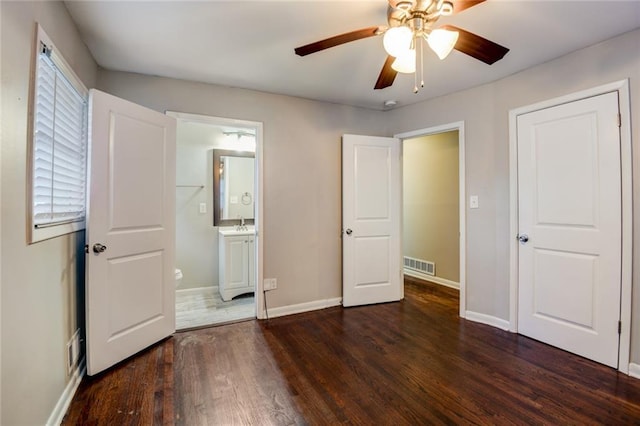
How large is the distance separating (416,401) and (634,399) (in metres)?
1.29

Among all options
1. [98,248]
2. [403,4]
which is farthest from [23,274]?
[403,4]

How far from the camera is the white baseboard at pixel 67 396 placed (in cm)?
160

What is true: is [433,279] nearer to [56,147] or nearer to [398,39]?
[398,39]

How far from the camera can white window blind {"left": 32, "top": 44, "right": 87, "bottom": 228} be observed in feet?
5.07

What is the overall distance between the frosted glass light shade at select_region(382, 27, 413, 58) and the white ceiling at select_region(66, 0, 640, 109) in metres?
0.34

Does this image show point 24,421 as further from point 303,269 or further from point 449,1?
point 449,1

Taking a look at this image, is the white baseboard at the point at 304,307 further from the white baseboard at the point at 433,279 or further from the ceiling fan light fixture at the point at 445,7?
the ceiling fan light fixture at the point at 445,7

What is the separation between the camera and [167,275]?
8.63ft

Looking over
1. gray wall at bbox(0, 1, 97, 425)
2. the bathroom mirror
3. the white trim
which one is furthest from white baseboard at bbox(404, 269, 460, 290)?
gray wall at bbox(0, 1, 97, 425)

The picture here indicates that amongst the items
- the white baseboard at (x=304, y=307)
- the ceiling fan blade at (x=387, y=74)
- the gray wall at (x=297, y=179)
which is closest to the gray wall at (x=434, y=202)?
the gray wall at (x=297, y=179)

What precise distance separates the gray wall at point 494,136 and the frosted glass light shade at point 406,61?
1.52 metres

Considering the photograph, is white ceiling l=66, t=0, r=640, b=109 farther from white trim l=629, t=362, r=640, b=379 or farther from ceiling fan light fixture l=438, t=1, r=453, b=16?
white trim l=629, t=362, r=640, b=379

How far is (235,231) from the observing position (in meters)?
3.94

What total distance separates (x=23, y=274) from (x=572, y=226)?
3.43 meters
